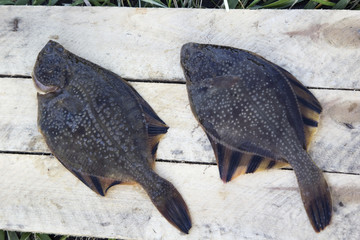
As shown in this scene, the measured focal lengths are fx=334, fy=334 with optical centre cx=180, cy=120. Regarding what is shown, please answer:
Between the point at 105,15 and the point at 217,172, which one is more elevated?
the point at 105,15

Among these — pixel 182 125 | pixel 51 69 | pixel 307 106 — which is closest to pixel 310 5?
pixel 307 106

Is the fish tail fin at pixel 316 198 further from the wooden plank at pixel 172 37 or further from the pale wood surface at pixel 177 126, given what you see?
the wooden plank at pixel 172 37

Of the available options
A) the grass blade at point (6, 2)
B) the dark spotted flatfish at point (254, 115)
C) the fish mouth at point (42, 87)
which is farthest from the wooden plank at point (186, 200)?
the grass blade at point (6, 2)

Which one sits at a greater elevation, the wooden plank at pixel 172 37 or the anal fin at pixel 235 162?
the wooden plank at pixel 172 37

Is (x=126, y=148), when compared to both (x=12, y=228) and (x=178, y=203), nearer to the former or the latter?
(x=178, y=203)

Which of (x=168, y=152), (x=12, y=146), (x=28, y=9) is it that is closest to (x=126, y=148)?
(x=168, y=152)

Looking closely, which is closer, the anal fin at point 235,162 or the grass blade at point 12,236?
the anal fin at point 235,162

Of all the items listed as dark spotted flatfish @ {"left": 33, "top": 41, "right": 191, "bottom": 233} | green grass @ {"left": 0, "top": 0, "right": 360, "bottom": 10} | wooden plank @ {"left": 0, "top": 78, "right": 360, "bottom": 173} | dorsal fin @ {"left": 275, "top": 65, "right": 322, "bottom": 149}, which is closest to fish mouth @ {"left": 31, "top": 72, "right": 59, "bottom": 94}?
dark spotted flatfish @ {"left": 33, "top": 41, "right": 191, "bottom": 233}
